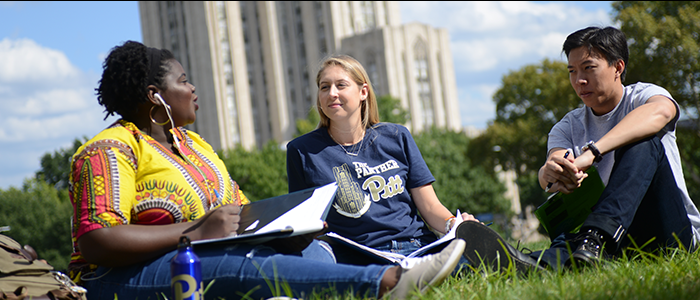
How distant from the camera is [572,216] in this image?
4.07 metres

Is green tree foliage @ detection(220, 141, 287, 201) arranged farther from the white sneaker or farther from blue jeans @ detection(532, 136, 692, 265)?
the white sneaker

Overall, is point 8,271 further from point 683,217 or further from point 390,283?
point 683,217

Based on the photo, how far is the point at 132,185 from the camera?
324 cm

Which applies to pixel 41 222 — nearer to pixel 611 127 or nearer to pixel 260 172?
pixel 260 172

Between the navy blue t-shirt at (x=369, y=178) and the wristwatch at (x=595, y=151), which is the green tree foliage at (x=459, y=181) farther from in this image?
the wristwatch at (x=595, y=151)

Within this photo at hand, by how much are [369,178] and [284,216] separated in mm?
1208

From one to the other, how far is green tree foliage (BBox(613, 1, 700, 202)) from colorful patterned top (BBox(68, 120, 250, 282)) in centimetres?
2162

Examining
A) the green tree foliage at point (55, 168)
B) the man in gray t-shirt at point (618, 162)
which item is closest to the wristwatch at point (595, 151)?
the man in gray t-shirt at point (618, 162)

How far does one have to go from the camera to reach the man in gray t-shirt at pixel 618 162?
357 centimetres

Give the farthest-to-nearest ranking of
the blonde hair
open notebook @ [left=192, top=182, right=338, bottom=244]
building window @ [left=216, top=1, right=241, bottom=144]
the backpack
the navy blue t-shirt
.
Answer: building window @ [left=216, top=1, right=241, bottom=144] < the blonde hair < the navy blue t-shirt < open notebook @ [left=192, top=182, right=338, bottom=244] < the backpack

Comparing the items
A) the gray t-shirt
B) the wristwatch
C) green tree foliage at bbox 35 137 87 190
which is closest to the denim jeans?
the wristwatch

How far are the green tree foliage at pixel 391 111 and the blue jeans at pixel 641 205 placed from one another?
43.6 meters

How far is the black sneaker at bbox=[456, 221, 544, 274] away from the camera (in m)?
3.43

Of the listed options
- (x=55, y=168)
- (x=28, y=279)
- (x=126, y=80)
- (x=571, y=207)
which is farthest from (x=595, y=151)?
(x=55, y=168)
